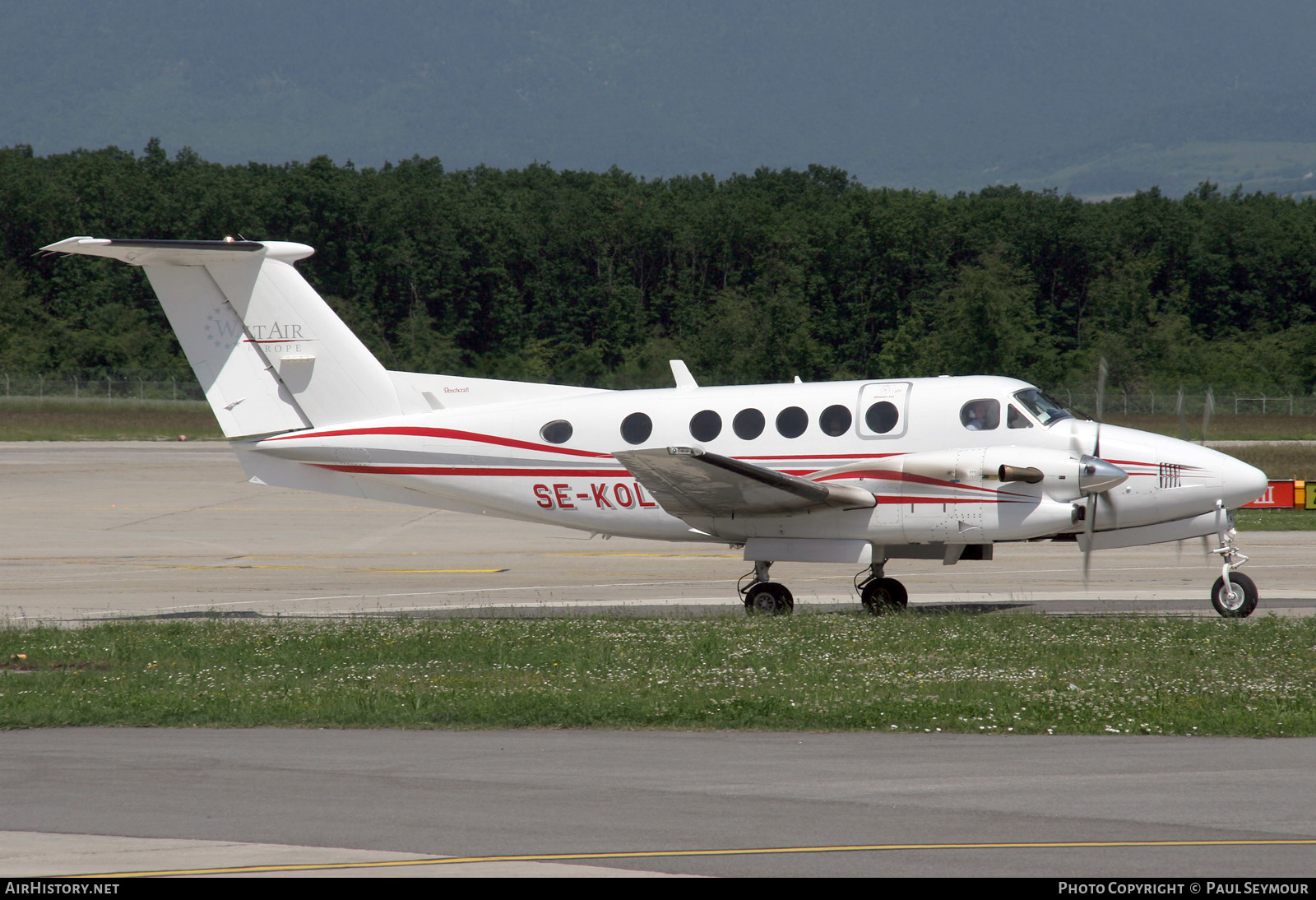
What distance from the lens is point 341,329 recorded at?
18328 millimetres

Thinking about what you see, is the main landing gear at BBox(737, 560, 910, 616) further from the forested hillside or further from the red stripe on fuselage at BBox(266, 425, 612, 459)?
the forested hillside

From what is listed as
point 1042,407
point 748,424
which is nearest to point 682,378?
point 748,424

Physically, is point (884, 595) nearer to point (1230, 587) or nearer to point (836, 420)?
point (836, 420)

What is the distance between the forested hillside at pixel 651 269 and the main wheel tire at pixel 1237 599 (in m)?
48.2

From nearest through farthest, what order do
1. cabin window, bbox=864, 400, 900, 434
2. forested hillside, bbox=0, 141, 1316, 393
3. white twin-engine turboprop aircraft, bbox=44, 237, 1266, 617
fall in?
1. white twin-engine turboprop aircraft, bbox=44, 237, 1266, 617
2. cabin window, bbox=864, 400, 900, 434
3. forested hillside, bbox=0, 141, 1316, 393

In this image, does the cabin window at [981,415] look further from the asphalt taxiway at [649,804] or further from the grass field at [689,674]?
the asphalt taxiway at [649,804]

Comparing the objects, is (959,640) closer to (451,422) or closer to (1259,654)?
(1259,654)

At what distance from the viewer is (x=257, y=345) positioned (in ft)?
58.5

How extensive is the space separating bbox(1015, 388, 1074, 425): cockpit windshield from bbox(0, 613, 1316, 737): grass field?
257cm

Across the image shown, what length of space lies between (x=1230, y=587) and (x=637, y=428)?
7.69 meters

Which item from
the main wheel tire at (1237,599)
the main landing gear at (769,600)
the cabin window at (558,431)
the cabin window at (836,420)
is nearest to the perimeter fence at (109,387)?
the cabin window at (558,431)

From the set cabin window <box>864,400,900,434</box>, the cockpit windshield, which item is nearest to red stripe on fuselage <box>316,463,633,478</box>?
cabin window <box>864,400,900,434</box>

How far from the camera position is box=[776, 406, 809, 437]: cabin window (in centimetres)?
1662

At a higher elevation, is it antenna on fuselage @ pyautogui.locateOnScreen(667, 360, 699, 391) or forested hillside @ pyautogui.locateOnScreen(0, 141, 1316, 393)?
forested hillside @ pyautogui.locateOnScreen(0, 141, 1316, 393)
